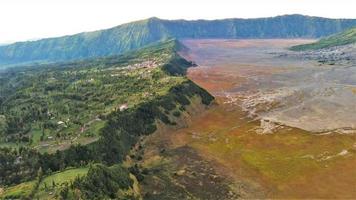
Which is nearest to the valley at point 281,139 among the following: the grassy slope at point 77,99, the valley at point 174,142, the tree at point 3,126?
the valley at point 174,142

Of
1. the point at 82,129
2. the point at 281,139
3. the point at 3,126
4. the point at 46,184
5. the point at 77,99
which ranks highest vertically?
the point at 46,184

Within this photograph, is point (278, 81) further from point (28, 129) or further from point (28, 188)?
point (28, 188)

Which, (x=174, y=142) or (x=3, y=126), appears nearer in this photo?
(x=174, y=142)

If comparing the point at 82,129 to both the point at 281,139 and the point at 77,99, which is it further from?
the point at 281,139

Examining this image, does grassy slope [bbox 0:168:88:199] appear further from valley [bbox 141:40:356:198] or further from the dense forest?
valley [bbox 141:40:356:198]

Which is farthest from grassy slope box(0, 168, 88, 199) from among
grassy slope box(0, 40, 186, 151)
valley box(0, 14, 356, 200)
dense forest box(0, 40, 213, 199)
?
grassy slope box(0, 40, 186, 151)

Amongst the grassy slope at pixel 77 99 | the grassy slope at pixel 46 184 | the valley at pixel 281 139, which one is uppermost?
the grassy slope at pixel 46 184

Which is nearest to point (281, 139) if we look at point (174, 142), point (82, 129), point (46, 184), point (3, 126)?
point (174, 142)

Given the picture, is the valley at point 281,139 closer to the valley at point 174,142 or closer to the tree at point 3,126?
the valley at point 174,142
